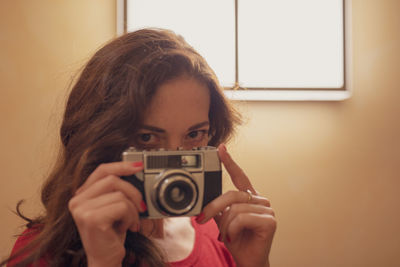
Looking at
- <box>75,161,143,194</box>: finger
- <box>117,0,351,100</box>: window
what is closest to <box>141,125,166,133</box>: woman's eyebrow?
<box>75,161,143,194</box>: finger

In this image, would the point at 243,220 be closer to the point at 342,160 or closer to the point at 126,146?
the point at 126,146

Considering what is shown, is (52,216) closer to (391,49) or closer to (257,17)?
(257,17)

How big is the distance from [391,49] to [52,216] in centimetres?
127

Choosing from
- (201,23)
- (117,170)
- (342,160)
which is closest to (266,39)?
(201,23)

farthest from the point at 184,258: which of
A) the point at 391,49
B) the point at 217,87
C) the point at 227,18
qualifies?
the point at 391,49

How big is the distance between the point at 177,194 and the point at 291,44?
30.5 inches

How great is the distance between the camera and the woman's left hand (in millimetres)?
574

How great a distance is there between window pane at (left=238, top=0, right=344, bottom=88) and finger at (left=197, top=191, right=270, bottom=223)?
539mm

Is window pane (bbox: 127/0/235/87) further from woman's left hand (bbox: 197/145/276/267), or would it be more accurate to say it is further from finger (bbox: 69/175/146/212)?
finger (bbox: 69/175/146/212)

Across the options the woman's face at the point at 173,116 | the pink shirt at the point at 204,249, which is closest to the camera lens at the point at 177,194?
the woman's face at the point at 173,116

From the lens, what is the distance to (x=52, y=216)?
610 millimetres

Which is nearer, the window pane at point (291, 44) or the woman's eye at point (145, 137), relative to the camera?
the woman's eye at point (145, 137)

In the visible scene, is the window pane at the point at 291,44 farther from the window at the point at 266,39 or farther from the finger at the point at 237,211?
the finger at the point at 237,211

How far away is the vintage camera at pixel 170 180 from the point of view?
513mm
